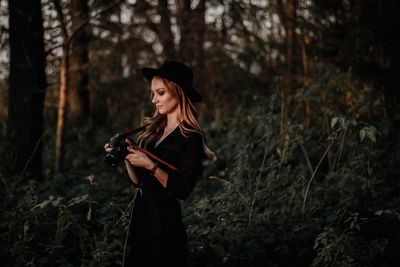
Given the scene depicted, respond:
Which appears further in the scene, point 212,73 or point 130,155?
point 212,73

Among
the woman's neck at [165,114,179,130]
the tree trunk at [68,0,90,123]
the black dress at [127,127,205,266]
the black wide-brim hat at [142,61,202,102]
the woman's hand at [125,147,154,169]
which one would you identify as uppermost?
the tree trunk at [68,0,90,123]

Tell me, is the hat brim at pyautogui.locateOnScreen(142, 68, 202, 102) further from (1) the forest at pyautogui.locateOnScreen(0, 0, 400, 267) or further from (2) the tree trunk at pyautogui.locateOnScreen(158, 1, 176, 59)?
(2) the tree trunk at pyautogui.locateOnScreen(158, 1, 176, 59)

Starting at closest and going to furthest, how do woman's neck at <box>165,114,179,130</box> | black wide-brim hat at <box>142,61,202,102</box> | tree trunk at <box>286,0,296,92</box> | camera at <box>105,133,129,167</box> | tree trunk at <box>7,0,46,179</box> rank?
camera at <box>105,133,129,167</box> → black wide-brim hat at <box>142,61,202,102</box> → woman's neck at <box>165,114,179,130</box> → tree trunk at <box>7,0,46,179</box> → tree trunk at <box>286,0,296,92</box>

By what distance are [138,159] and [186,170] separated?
1.07 feet

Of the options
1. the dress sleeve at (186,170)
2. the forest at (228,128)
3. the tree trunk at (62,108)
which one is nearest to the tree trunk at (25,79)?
the forest at (228,128)

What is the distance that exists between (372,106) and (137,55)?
265 inches

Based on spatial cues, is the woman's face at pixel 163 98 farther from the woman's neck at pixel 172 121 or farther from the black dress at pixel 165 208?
the black dress at pixel 165 208

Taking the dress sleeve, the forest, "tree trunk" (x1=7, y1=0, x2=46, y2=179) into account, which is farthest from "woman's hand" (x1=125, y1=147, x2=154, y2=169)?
"tree trunk" (x1=7, y1=0, x2=46, y2=179)

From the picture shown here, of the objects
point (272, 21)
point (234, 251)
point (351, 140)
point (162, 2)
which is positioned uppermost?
point (162, 2)

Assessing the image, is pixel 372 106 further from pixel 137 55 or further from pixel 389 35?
pixel 137 55

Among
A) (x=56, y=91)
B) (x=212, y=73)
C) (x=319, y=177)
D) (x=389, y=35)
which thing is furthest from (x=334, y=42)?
(x=56, y=91)

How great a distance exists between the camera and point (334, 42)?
932 cm

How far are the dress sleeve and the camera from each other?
343 mm

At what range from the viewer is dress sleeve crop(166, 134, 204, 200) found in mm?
3508
